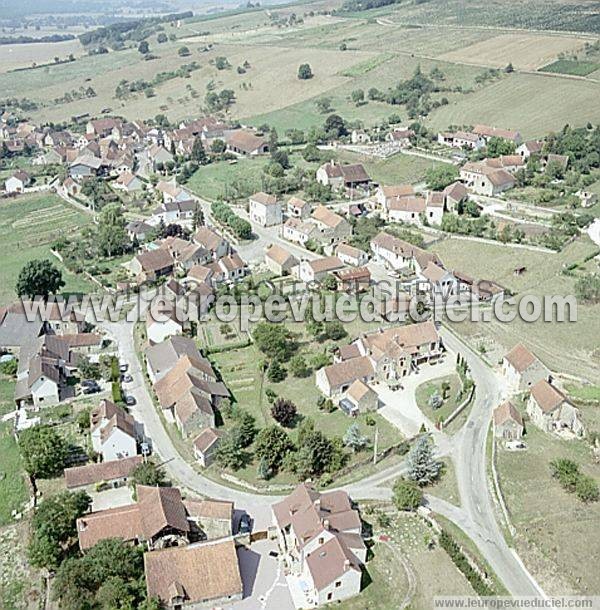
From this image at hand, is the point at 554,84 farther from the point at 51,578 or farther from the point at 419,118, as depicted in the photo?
the point at 51,578

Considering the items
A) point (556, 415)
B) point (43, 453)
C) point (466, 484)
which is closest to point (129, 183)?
point (43, 453)

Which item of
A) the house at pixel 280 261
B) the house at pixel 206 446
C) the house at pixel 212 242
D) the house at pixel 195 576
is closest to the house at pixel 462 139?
the house at pixel 280 261

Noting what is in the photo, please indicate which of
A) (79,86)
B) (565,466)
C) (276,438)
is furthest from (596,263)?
(79,86)

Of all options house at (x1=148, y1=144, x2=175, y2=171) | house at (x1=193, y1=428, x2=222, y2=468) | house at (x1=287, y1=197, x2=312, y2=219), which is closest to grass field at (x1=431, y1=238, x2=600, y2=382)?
house at (x1=287, y1=197, x2=312, y2=219)

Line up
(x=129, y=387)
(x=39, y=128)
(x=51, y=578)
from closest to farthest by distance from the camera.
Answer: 1. (x=51, y=578)
2. (x=129, y=387)
3. (x=39, y=128)

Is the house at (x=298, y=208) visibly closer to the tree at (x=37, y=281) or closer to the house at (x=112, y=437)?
the tree at (x=37, y=281)

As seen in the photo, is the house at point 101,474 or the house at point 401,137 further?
the house at point 401,137
